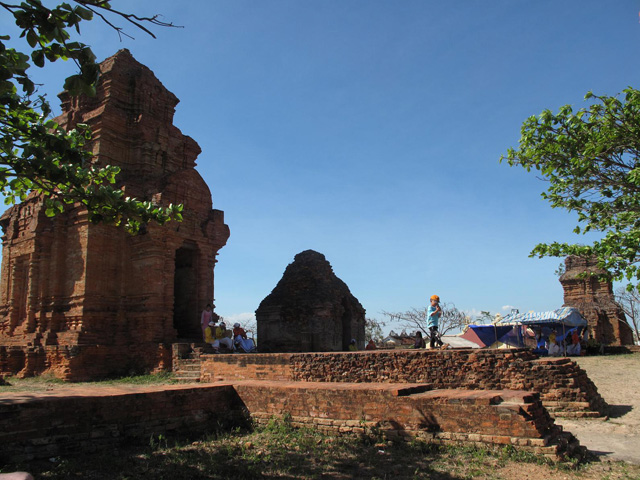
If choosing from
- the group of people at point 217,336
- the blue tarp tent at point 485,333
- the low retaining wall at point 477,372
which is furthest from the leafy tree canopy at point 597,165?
the blue tarp tent at point 485,333

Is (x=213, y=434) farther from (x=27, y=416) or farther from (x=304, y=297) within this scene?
(x=304, y=297)

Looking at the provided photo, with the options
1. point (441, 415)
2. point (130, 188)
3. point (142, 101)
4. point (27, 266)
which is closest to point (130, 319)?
point (130, 188)

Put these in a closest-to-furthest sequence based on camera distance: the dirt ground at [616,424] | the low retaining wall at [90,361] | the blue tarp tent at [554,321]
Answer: the dirt ground at [616,424] → the low retaining wall at [90,361] → the blue tarp tent at [554,321]

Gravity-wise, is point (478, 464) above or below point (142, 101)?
below

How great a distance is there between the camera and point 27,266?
15.8m

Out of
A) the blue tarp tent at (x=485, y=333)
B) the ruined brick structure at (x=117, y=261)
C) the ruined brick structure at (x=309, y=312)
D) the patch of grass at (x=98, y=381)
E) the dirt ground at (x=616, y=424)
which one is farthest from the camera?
the blue tarp tent at (x=485, y=333)

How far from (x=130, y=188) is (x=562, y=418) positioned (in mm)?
11285

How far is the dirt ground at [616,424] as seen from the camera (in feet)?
20.5

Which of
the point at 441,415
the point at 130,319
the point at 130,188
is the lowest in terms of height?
the point at 441,415

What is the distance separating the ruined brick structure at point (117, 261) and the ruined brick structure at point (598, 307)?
18446 mm

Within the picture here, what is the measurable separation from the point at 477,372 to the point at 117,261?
9.99 meters

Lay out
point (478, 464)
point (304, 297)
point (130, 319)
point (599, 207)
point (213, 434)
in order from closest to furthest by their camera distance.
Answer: point (478, 464) < point (213, 434) < point (599, 207) < point (130, 319) < point (304, 297)

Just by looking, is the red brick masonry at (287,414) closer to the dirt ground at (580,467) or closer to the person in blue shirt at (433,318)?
the dirt ground at (580,467)

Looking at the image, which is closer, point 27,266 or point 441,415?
point 441,415
